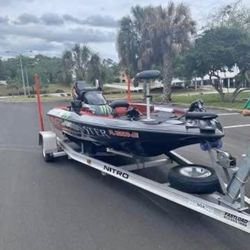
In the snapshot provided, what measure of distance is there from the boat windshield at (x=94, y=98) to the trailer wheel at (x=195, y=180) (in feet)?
8.36

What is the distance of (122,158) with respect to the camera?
6289mm

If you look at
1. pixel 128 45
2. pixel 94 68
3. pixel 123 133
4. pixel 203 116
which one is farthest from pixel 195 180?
pixel 94 68

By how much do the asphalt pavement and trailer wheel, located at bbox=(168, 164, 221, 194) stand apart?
404mm

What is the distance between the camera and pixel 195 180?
399 cm

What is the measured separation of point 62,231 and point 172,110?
2717mm

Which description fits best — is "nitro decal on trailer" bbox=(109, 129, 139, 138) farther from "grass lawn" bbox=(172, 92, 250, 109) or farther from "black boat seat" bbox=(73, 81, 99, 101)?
"grass lawn" bbox=(172, 92, 250, 109)

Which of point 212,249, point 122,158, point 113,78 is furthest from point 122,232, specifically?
point 113,78

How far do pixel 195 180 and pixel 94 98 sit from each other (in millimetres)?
3107

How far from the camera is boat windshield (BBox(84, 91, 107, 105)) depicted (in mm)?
6531

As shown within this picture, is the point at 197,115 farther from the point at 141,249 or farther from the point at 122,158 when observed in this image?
the point at 122,158

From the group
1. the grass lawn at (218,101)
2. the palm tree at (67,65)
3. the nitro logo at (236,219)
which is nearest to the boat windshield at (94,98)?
the nitro logo at (236,219)

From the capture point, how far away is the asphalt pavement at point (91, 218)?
3.71m

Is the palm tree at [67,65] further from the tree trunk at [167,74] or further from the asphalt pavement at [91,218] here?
the asphalt pavement at [91,218]

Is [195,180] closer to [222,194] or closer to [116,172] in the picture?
[222,194]
